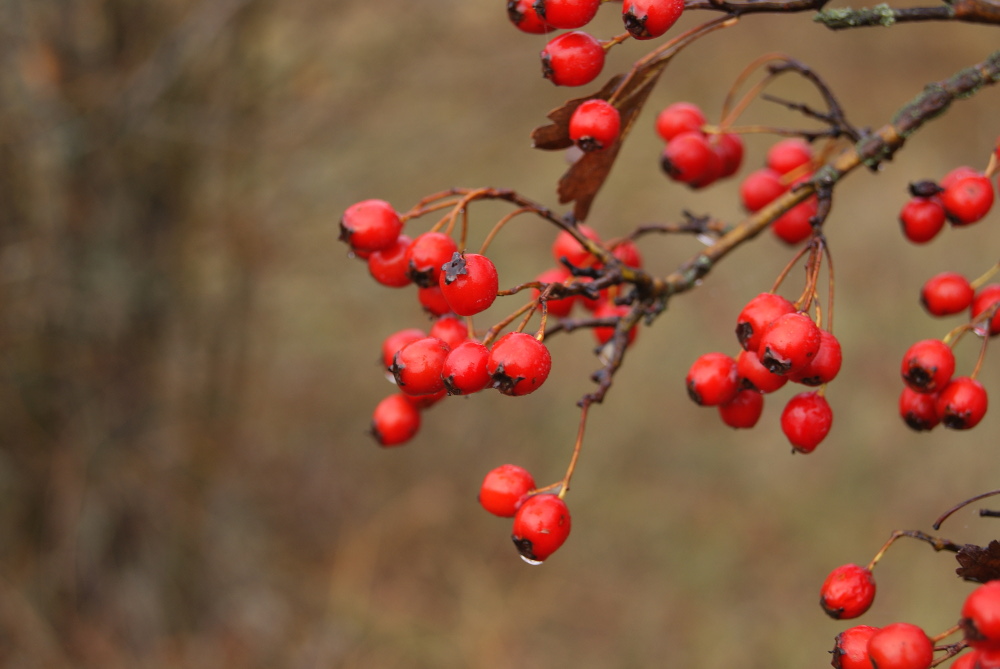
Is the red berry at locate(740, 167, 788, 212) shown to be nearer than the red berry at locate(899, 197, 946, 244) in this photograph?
No

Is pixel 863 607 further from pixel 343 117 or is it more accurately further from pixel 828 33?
pixel 828 33

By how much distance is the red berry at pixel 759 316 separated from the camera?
1.26 m

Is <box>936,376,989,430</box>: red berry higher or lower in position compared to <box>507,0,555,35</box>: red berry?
lower

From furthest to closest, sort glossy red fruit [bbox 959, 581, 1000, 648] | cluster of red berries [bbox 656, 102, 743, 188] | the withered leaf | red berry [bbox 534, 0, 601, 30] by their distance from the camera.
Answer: cluster of red berries [bbox 656, 102, 743, 188] < red berry [bbox 534, 0, 601, 30] < the withered leaf < glossy red fruit [bbox 959, 581, 1000, 648]

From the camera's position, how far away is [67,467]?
192 inches

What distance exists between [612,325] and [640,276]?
11 centimetres

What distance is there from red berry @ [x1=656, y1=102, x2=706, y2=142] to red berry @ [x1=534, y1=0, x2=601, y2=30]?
2.12 feet

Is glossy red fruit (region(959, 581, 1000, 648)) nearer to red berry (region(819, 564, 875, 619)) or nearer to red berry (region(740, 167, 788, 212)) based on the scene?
red berry (region(819, 564, 875, 619))

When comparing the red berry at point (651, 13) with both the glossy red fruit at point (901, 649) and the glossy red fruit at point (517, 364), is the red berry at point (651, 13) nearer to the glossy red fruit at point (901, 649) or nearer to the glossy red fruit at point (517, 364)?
the glossy red fruit at point (517, 364)

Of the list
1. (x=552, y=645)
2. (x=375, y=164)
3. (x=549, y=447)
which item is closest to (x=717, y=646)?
(x=552, y=645)

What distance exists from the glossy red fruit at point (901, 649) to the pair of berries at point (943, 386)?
48cm

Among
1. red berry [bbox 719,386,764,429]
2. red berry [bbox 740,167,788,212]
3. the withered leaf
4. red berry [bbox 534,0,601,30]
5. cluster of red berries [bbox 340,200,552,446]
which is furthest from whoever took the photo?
red berry [bbox 740,167,788,212]

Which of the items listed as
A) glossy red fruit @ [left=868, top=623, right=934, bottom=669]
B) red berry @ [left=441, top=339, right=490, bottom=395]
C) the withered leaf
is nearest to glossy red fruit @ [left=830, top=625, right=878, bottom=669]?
glossy red fruit @ [left=868, top=623, right=934, bottom=669]

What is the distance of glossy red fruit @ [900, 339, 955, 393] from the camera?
4.63ft
